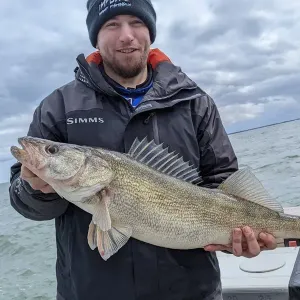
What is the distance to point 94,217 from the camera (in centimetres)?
280

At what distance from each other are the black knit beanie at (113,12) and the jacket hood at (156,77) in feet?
0.79

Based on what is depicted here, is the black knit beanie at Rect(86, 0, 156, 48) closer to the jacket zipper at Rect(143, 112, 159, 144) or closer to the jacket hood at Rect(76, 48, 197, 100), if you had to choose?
the jacket hood at Rect(76, 48, 197, 100)

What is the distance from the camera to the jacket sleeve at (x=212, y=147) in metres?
3.35

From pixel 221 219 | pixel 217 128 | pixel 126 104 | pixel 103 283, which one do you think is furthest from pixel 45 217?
pixel 217 128

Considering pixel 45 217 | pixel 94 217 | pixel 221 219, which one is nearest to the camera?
pixel 94 217

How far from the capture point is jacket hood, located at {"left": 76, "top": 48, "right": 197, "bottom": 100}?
3.18 meters

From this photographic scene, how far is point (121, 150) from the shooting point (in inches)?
123

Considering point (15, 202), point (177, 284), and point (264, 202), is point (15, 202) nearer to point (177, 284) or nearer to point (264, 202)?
point (177, 284)

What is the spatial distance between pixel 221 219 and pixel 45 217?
1.33 m

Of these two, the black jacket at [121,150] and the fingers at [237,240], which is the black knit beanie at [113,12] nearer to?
the black jacket at [121,150]

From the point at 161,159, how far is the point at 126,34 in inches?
41.3

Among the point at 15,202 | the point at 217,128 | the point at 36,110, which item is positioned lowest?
the point at 15,202

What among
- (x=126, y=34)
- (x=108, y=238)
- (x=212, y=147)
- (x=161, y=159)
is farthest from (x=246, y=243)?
(x=126, y=34)

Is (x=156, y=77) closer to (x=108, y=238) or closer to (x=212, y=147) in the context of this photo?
(x=212, y=147)
